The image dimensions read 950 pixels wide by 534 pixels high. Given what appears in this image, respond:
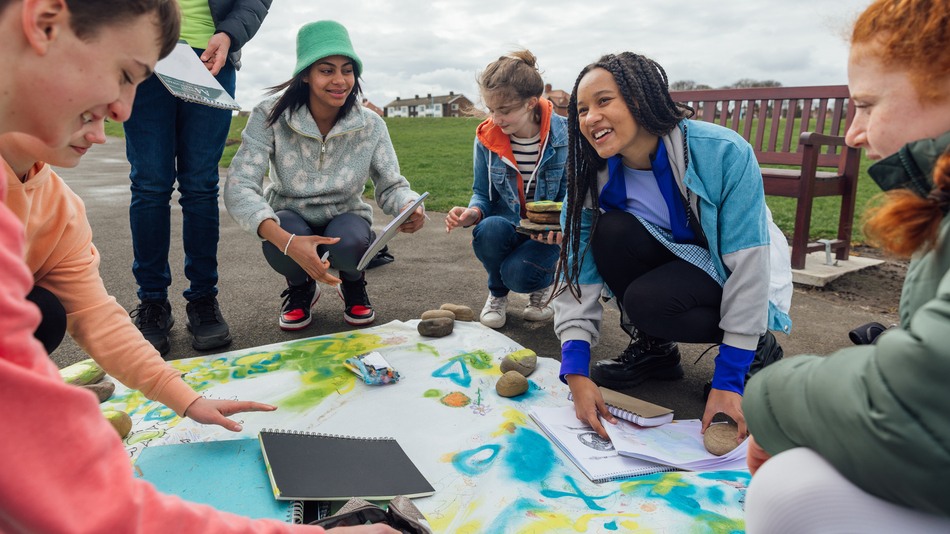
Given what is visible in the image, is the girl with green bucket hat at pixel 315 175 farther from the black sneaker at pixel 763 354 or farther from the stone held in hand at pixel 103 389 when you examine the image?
the black sneaker at pixel 763 354

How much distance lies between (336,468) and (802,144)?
3.23 m

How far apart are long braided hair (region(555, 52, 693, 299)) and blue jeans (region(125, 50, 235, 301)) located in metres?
1.39

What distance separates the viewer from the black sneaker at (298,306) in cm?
270

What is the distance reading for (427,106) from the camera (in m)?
65.6

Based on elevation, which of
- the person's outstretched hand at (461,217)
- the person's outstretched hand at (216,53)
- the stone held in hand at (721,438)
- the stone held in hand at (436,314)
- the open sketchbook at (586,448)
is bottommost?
the open sketchbook at (586,448)

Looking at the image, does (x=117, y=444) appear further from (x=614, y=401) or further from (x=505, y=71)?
(x=505, y=71)

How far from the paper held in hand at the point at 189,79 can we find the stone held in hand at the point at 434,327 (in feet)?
3.50

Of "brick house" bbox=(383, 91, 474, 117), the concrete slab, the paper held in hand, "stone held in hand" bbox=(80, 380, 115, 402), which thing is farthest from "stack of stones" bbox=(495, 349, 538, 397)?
"brick house" bbox=(383, 91, 474, 117)

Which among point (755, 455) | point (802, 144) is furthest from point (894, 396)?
point (802, 144)

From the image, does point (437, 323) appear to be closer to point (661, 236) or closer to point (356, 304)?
point (356, 304)

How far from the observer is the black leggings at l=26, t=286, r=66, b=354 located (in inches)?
56.6

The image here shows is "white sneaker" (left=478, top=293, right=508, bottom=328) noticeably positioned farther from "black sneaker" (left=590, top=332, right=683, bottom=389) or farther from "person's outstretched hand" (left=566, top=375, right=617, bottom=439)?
"person's outstretched hand" (left=566, top=375, right=617, bottom=439)

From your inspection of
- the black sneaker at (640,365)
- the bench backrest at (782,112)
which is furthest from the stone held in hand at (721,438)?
the bench backrest at (782,112)

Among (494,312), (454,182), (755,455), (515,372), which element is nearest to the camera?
(755,455)
